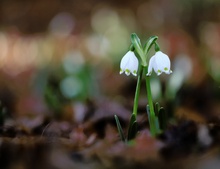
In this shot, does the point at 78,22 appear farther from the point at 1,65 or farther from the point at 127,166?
the point at 127,166

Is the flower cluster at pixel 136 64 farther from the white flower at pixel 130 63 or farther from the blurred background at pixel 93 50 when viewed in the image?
the blurred background at pixel 93 50

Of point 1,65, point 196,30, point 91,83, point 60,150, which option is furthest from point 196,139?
point 196,30

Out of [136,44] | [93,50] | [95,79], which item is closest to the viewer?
[136,44]

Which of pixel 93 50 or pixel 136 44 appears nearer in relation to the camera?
pixel 136 44

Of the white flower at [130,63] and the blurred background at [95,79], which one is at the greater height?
the white flower at [130,63]

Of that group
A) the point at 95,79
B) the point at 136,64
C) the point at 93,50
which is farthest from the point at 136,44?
the point at 93,50

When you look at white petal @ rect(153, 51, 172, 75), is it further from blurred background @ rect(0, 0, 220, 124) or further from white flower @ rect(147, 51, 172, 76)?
blurred background @ rect(0, 0, 220, 124)

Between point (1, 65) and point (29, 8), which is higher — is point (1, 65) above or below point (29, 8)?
below

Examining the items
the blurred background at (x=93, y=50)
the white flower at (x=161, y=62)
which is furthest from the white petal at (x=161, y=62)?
the blurred background at (x=93, y=50)

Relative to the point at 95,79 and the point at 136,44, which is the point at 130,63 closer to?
the point at 136,44
